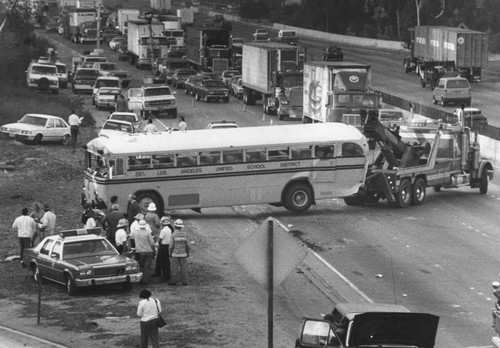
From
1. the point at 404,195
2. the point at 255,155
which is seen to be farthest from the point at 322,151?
the point at 404,195

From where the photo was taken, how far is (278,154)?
123ft

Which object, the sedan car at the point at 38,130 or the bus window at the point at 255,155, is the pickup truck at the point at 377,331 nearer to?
the bus window at the point at 255,155

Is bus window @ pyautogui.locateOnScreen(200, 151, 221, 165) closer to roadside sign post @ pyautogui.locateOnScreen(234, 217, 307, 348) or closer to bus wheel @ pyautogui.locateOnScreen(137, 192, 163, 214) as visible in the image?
bus wheel @ pyautogui.locateOnScreen(137, 192, 163, 214)

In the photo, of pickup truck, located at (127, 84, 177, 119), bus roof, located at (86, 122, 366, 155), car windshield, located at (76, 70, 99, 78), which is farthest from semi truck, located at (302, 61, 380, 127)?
car windshield, located at (76, 70, 99, 78)

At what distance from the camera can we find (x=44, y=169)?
4512cm

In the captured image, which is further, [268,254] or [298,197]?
[298,197]

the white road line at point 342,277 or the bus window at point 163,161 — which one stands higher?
the bus window at point 163,161

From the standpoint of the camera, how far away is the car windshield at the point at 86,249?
2731 cm

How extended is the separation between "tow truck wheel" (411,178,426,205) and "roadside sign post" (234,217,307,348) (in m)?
24.7

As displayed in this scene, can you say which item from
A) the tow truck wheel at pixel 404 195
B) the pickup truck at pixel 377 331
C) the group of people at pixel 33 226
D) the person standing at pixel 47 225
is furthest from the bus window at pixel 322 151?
the pickup truck at pixel 377 331

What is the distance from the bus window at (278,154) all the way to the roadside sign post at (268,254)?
71.0 feet

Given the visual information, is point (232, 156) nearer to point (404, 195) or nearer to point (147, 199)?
point (147, 199)

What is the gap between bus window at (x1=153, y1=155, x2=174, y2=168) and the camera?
36500mm

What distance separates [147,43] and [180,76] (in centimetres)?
1498
